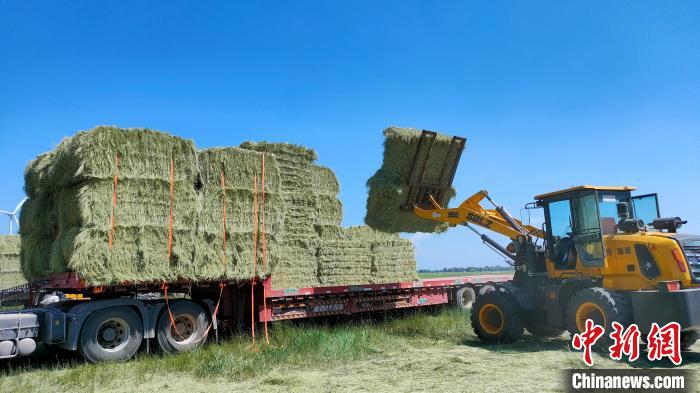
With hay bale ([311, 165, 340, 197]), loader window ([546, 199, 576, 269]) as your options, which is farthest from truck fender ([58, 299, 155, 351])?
loader window ([546, 199, 576, 269])

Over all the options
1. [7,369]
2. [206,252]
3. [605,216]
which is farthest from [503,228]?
[7,369]

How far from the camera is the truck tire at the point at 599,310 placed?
868cm

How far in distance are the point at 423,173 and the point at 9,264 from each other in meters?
15.6

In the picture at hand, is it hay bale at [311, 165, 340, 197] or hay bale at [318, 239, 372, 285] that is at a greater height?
hay bale at [311, 165, 340, 197]

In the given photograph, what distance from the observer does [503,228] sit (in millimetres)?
11547

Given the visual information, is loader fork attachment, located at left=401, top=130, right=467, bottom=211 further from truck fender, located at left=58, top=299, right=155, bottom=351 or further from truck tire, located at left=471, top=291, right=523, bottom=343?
truck fender, located at left=58, top=299, right=155, bottom=351

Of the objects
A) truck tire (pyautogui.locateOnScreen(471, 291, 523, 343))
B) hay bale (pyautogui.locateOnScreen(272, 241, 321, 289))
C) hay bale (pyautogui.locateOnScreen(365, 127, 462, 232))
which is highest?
hay bale (pyautogui.locateOnScreen(365, 127, 462, 232))

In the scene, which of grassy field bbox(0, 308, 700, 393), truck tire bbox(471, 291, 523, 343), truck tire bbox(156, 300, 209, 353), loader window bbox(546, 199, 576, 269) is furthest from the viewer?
truck tire bbox(471, 291, 523, 343)

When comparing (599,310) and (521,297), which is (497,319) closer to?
(521,297)

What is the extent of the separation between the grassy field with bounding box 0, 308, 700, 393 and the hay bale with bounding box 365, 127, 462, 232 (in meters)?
2.69

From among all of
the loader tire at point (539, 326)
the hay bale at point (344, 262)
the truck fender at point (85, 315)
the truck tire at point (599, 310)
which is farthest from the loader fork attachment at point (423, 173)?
the truck fender at point (85, 315)

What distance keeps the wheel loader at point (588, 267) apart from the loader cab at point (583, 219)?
2 centimetres

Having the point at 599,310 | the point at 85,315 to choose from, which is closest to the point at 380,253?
the point at 599,310

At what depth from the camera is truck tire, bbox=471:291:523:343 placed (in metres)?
10.3
